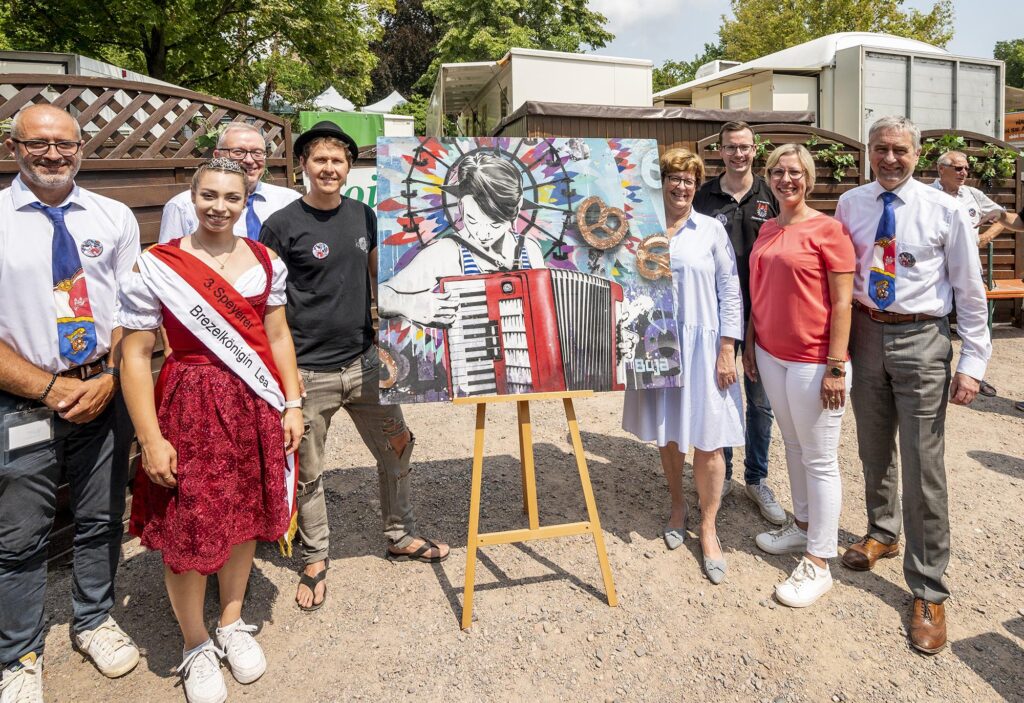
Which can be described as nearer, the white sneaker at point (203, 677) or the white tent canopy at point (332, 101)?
the white sneaker at point (203, 677)

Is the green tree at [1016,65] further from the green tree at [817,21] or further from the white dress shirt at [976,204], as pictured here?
the white dress shirt at [976,204]

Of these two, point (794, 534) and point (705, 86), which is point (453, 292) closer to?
point (794, 534)

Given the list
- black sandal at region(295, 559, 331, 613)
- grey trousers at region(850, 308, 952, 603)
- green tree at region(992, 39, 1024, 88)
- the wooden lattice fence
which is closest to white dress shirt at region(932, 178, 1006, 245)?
grey trousers at region(850, 308, 952, 603)

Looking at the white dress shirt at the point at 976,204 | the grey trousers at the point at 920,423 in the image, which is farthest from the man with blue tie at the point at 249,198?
the white dress shirt at the point at 976,204

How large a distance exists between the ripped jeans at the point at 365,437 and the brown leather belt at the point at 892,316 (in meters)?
2.29

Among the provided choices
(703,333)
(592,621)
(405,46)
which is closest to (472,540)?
(592,621)

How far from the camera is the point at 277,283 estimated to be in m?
2.53

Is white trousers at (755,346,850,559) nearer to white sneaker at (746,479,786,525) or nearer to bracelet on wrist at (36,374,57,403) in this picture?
white sneaker at (746,479,786,525)

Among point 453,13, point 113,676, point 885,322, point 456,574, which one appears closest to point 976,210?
point 885,322

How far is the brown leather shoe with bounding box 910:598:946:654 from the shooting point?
2693mm

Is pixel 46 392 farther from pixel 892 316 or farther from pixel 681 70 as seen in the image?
pixel 681 70

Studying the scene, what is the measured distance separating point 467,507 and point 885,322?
8.40 feet

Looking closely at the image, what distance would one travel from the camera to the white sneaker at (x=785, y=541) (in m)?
3.46

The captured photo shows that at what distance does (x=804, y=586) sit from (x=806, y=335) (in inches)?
46.8
